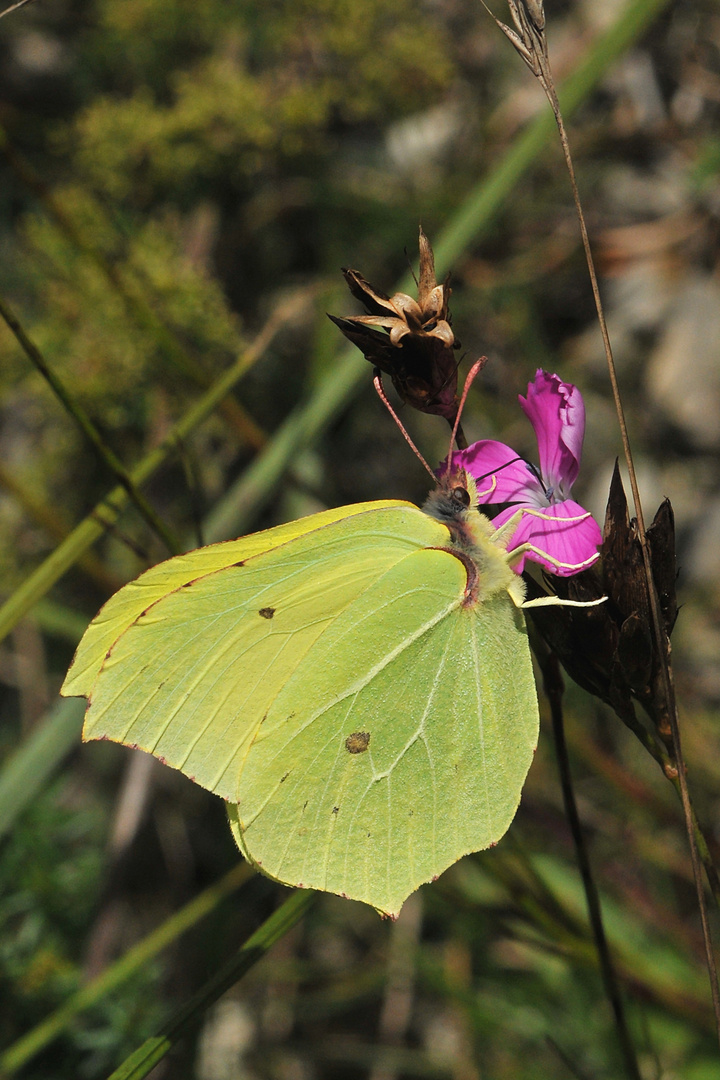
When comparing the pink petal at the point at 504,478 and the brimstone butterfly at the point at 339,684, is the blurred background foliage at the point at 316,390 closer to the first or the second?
the brimstone butterfly at the point at 339,684

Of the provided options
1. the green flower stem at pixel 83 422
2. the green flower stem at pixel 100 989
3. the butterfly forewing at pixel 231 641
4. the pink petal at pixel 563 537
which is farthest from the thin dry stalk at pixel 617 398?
the green flower stem at pixel 100 989

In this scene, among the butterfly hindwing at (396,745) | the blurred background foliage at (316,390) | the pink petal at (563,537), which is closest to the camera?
the pink petal at (563,537)

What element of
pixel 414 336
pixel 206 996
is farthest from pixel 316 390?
pixel 206 996

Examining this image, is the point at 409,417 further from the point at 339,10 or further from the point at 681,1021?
the point at 681,1021

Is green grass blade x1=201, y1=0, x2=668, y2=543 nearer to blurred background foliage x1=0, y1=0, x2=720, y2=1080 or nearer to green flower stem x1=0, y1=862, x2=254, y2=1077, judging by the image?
blurred background foliage x1=0, y1=0, x2=720, y2=1080

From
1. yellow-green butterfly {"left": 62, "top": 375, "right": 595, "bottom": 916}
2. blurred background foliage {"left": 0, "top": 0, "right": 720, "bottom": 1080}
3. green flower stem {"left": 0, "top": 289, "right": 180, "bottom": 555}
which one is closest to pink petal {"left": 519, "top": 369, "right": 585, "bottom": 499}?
yellow-green butterfly {"left": 62, "top": 375, "right": 595, "bottom": 916}

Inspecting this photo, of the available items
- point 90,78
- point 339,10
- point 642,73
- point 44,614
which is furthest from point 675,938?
point 90,78

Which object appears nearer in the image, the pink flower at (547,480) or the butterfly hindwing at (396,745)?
the pink flower at (547,480)

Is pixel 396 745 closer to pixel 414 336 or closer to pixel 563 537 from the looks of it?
pixel 563 537
